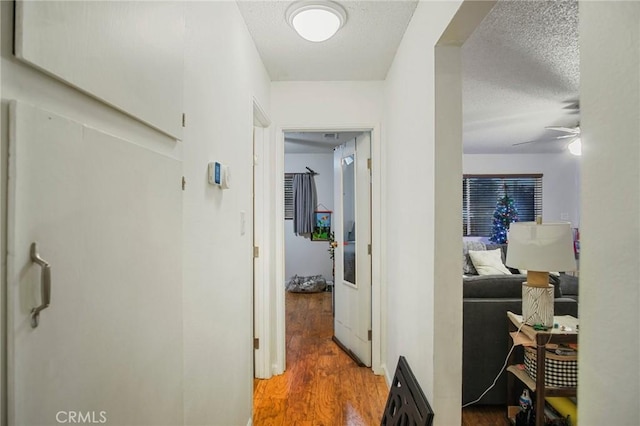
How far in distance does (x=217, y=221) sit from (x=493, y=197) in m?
5.86

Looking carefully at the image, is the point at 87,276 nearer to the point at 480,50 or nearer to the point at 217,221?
the point at 217,221

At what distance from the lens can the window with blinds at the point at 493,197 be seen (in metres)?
5.88

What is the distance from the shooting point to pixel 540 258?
1.76 metres

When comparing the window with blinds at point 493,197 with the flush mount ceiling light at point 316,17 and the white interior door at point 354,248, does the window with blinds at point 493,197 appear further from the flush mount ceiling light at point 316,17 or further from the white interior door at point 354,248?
the flush mount ceiling light at point 316,17

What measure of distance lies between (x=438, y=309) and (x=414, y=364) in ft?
1.68

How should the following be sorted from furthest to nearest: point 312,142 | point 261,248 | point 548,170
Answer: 1. point 548,170
2. point 312,142
3. point 261,248

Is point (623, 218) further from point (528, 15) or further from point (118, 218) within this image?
point (528, 15)

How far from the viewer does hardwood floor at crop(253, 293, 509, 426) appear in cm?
209

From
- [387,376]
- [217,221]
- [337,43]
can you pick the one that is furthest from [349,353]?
[337,43]

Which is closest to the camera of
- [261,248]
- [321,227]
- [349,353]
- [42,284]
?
[42,284]

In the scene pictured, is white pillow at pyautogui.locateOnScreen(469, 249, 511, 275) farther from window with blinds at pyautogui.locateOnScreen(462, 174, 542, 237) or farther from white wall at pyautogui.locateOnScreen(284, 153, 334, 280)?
white wall at pyautogui.locateOnScreen(284, 153, 334, 280)

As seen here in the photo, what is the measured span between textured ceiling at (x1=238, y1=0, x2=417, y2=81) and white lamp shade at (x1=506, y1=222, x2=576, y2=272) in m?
1.42

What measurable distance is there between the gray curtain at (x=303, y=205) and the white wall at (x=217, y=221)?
3.87 metres

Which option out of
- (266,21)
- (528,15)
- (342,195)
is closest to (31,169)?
(266,21)
